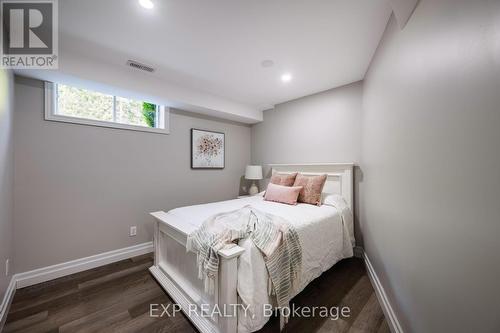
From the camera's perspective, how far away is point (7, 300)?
1630mm

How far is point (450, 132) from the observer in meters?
0.83

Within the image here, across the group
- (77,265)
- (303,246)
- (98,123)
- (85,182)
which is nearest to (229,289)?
(303,246)

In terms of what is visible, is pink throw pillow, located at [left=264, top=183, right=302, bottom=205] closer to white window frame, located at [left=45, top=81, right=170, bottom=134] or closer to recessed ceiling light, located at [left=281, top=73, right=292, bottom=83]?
recessed ceiling light, located at [left=281, top=73, right=292, bottom=83]

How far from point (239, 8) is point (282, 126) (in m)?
2.33

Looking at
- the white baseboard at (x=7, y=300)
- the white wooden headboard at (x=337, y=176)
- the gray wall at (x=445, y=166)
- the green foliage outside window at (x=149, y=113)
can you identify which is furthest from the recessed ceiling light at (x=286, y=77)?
the white baseboard at (x=7, y=300)

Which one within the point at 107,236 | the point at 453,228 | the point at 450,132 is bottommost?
the point at 107,236

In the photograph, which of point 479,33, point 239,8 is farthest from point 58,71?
point 479,33

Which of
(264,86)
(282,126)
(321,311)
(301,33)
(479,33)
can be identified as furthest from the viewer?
(282,126)

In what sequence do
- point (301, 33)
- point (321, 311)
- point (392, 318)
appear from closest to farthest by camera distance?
point (392, 318) → point (321, 311) → point (301, 33)

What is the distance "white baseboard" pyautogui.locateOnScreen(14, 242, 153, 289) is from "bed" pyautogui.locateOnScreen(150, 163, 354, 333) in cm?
68

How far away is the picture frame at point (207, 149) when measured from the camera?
332 centimetres

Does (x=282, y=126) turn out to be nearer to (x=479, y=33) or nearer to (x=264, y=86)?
(x=264, y=86)

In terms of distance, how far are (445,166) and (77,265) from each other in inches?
134

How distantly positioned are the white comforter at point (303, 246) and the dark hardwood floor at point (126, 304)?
0.22 m
